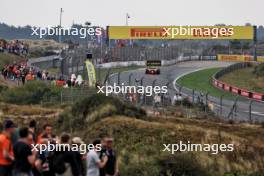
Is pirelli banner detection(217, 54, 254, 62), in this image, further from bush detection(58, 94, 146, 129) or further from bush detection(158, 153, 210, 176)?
bush detection(158, 153, 210, 176)

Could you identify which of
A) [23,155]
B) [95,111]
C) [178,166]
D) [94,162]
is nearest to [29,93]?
[95,111]

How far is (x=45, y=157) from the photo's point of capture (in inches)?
491

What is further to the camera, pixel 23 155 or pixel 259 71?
pixel 259 71

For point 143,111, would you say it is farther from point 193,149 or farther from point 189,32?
point 189,32

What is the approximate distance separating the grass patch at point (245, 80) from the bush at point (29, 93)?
2872 cm

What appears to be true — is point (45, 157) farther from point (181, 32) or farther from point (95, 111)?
point (181, 32)

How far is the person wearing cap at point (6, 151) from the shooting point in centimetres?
1169

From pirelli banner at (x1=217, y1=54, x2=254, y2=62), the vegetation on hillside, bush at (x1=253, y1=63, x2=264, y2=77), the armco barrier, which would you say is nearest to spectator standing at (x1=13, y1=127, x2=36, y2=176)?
the vegetation on hillside

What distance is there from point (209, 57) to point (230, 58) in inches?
139

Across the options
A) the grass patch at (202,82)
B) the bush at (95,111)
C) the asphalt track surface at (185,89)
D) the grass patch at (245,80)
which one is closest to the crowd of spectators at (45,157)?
the bush at (95,111)

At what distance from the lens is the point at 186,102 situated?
123 feet

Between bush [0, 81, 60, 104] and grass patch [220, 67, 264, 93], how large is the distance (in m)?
28.7

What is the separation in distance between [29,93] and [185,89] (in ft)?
77.3

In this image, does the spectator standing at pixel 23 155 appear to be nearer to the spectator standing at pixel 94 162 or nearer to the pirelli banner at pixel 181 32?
the spectator standing at pixel 94 162
